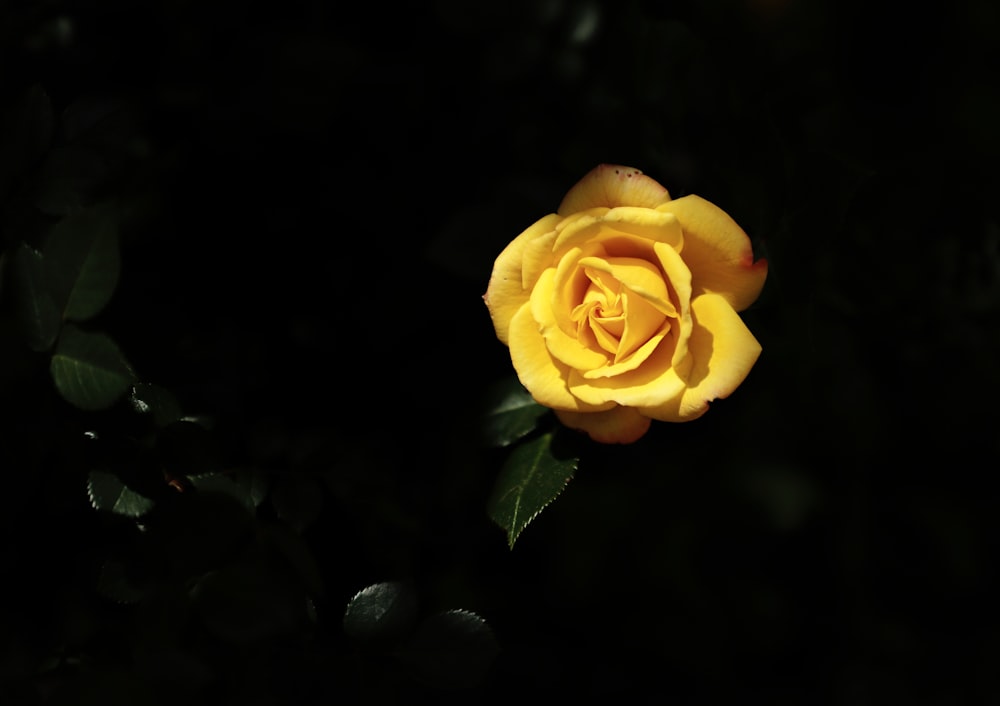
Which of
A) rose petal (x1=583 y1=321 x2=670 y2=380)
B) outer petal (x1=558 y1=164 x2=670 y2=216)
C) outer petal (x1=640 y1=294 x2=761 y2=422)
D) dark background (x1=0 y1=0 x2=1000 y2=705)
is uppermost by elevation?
outer petal (x1=558 y1=164 x2=670 y2=216)

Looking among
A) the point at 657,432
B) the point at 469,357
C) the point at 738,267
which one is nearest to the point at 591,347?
the point at 738,267

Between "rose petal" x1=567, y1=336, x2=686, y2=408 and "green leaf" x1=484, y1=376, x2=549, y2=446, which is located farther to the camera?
"green leaf" x1=484, y1=376, x2=549, y2=446

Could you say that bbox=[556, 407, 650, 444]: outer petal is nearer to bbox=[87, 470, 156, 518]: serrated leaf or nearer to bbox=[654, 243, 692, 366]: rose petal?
bbox=[654, 243, 692, 366]: rose petal

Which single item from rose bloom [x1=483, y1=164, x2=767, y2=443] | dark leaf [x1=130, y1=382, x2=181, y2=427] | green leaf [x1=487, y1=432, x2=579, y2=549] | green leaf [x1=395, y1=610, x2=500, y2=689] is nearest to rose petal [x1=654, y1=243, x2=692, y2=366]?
rose bloom [x1=483, y1=164, x2=767, y2=443]

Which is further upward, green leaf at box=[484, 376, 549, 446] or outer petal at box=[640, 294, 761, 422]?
outer petal at box=[640, 294, 761, 422]

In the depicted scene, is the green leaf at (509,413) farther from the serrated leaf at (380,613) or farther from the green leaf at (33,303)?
the green leaf at (33,303)

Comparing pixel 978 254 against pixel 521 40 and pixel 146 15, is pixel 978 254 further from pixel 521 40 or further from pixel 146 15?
pixel 146 15

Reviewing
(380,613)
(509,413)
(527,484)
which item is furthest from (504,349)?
(380,613)
